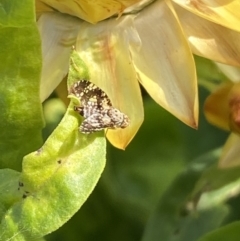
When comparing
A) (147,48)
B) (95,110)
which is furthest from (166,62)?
(95,110)

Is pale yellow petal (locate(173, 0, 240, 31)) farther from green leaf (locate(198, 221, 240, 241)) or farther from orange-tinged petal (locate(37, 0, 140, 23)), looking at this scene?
green leaf (locate(198, 221, 240, 241))

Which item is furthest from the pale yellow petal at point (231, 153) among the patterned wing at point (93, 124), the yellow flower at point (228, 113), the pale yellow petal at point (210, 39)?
the patterned wing at point (93, 124)

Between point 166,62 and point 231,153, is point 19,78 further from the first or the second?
point 231,153

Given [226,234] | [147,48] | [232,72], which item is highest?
[147,48]

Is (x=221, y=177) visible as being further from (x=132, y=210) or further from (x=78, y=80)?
(x=78, y=80)

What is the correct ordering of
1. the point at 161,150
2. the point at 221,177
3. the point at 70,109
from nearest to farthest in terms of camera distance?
the point at 70,109 < the point at 221,177 < the point at 161,150

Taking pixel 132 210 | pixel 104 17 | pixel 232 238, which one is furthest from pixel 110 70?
pixel 132 210

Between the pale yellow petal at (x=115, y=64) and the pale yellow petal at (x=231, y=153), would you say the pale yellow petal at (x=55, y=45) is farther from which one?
the pale yellow petal at (x=231, y=153)
